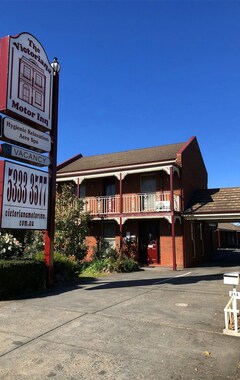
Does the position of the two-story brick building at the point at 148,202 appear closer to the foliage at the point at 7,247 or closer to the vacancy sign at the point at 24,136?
the foliage at the point at 7,247

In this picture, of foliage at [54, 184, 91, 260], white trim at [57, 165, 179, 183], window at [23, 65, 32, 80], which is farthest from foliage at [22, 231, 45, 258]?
window at [23, 65, 32, 80]

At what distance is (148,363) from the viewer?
15.8 ft

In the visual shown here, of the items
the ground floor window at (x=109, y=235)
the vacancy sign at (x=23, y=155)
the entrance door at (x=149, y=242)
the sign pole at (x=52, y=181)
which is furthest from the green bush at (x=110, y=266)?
the vacancy sign at (x=23, y=155)

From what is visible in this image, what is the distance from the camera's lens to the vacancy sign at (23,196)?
946 cm

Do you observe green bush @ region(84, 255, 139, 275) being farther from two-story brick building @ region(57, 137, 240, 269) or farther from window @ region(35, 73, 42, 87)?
window @ region(35, 73, 42, 87)

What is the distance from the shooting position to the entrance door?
21.2 meters

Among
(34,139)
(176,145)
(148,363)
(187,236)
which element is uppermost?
(176,145)

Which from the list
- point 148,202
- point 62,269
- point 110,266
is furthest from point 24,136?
point 148,202

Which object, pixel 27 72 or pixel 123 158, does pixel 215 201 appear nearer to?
pixel 123 158

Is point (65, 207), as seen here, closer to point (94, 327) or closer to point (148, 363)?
point (94, 327)

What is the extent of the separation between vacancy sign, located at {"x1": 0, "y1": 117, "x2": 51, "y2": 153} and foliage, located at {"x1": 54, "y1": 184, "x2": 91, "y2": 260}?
7.36m

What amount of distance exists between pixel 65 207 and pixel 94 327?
12.7m

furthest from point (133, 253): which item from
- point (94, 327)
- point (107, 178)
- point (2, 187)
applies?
point (94, 327)

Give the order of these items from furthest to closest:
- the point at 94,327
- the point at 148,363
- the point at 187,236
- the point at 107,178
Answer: the point at 107,178 < the point at 187,236 < the point at 94,327 < the point at 148,363
